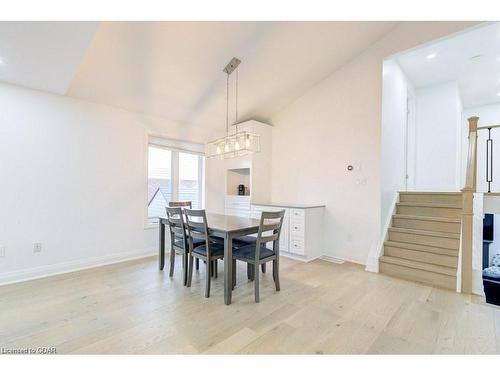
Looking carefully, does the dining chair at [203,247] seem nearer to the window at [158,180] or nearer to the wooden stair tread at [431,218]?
the window at [158,180]

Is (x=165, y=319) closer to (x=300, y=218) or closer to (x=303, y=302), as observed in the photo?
(x=303, y=302)

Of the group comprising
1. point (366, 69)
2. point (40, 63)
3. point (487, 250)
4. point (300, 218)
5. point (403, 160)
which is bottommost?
point (487, 250)

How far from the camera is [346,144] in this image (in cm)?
409

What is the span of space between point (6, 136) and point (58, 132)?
518 millimetres

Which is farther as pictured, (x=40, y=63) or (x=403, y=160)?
(x=403, y=160)

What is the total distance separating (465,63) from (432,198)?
2456mm

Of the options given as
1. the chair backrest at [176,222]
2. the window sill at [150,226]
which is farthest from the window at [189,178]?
the chair backrest at [176,222]

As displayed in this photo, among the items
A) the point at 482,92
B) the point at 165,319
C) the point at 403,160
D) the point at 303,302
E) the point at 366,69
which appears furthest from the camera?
the point at 482,92

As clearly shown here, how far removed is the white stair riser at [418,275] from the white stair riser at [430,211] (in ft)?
3.96

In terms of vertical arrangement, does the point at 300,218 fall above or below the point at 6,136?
below

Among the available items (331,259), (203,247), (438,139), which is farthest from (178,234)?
(438,139)
